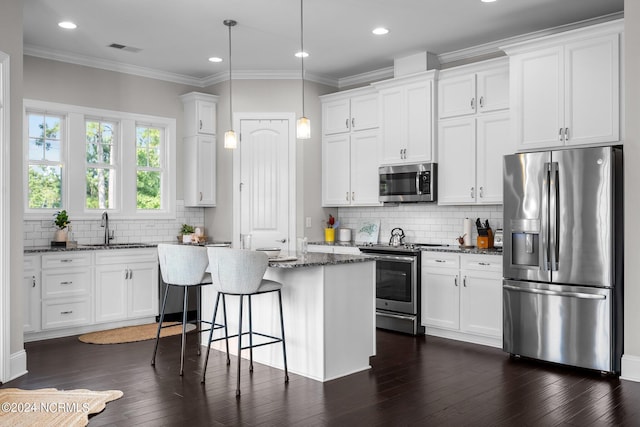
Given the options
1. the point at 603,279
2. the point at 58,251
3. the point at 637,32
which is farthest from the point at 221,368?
the point at 637,32

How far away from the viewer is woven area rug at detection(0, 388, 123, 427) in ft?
11.0

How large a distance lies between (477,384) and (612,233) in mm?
1540

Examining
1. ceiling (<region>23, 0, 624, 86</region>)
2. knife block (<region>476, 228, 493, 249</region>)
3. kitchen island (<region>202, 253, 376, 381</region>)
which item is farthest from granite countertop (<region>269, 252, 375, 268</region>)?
ceiling (<region>23, 0, 624, 86</region>)

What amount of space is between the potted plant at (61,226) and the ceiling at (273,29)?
174 centimetres

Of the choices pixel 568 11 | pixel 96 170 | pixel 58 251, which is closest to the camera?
pixel 568 11

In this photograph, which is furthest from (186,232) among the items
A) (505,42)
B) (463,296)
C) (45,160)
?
(505,42)

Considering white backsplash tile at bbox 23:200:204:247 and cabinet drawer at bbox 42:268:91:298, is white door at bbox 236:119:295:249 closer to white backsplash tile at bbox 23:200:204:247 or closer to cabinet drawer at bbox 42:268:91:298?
white backsplash tile at bbox 23:200:204:247

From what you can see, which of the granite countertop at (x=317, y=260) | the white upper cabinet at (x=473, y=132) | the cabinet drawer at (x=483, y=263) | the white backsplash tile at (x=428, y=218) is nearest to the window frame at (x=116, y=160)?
the white backsplash tile at (x=428, y=218)

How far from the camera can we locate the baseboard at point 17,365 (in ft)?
14.0

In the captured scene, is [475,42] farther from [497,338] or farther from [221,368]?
[221,368]

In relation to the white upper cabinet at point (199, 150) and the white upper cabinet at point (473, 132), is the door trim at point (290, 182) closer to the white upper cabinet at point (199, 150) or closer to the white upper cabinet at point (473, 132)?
the white upper cabinet at point (199, 150)

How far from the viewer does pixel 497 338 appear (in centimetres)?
527

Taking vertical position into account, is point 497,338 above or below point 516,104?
below

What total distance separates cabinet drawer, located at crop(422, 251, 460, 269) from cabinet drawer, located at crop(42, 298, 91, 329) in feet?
11.6
